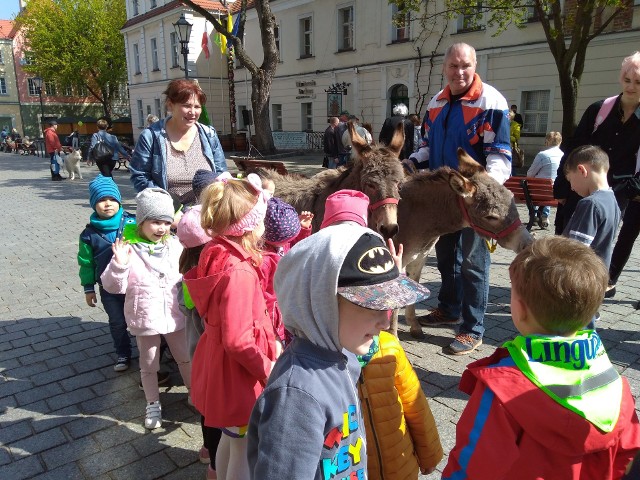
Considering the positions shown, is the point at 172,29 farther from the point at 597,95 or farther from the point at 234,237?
the point at 234,237

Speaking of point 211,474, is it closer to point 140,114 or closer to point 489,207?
point 489,207

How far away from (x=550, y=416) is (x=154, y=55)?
140 ft

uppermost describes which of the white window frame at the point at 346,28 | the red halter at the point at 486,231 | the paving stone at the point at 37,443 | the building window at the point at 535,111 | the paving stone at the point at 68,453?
the white window frame at the point at 346,28

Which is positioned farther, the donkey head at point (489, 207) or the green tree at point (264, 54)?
the green tree at point (264, 54)

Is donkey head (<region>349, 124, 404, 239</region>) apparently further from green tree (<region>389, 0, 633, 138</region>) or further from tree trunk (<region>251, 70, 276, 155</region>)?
tree trunk (<region>251, 70, 276, 155</region>)

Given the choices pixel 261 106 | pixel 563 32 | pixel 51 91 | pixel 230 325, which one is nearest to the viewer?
pixel 230 325

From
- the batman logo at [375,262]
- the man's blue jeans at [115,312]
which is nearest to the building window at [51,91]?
the man's blue jeans at [115,312]

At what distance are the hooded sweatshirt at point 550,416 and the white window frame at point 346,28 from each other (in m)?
26.5

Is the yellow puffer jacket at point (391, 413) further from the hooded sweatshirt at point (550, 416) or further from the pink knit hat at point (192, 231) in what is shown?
the pink knit hat at point (192, 231)

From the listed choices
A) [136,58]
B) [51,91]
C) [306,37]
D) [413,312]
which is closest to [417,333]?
[413,312]

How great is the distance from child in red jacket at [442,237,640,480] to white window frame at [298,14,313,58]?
2893 centimetres

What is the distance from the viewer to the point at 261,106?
60.4 ft

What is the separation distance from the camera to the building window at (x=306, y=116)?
29.7m

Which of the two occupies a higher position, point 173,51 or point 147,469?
point 173,51
